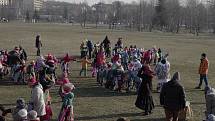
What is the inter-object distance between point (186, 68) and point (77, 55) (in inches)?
392

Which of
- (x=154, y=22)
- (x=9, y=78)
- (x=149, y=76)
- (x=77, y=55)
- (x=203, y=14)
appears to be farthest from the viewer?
(x=203, y=14)

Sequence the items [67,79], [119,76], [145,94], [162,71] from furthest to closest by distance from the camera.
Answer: [119,76], [162,71], [67,79], [145,94]

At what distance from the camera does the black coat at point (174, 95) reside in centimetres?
1312

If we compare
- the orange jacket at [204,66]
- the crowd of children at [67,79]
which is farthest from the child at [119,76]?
the orange jacket at [204,66]

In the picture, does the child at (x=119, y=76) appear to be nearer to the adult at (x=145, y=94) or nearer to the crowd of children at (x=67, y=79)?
the crowd of children at (x=67, y=79)

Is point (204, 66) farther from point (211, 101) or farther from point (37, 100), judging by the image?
point (37, 100)

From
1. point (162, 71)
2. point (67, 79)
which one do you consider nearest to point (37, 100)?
point (67, 79)

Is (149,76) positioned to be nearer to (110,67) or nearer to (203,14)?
(110,67)

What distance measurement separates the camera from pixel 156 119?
51.2 feet

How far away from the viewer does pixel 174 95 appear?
1316cm

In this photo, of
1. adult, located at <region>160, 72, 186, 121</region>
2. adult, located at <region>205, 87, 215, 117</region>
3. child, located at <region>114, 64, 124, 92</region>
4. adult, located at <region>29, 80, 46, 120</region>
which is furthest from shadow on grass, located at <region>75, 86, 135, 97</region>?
adult, located at <region>205, 87, 215, 117</region>

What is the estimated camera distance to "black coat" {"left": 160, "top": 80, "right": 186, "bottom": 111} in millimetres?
Result: 13125

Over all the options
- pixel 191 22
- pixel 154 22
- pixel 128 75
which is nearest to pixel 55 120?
pixel 128 75

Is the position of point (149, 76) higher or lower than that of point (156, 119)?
higher
